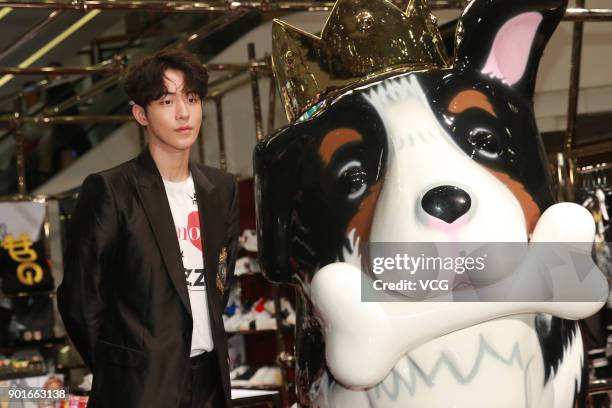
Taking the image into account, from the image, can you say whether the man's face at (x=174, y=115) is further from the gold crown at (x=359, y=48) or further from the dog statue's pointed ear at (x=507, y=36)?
the dog statue's pointed ear at (x=507, y=36)

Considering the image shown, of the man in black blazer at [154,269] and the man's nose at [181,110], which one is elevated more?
the man's nose at [181,110]

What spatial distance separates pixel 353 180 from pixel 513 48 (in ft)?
1.36

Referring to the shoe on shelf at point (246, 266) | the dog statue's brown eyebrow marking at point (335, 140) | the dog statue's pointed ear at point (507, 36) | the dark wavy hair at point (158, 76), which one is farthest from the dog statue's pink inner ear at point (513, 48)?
the shoe on shelf at point (246, 266)

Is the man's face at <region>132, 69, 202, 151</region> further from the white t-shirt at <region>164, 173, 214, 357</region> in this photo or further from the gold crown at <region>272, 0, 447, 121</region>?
the gold crown at <region>272, 0, 447, 121</region>

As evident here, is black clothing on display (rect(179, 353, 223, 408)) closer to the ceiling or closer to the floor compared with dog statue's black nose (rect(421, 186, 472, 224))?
closer to the floor

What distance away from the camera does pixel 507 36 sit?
1.90 m

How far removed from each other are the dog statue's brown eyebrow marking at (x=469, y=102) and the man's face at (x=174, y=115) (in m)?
0.61

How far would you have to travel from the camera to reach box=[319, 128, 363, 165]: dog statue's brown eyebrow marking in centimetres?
188

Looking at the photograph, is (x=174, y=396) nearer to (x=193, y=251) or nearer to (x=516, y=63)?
(x=193, y=251)

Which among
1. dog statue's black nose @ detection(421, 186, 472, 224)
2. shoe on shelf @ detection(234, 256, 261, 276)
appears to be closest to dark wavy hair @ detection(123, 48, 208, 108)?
dog statue's black nose @ detection(421, 186, 472, 224)

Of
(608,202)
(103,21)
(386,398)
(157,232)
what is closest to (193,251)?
(157,232)

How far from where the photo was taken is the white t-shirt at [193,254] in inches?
85.1

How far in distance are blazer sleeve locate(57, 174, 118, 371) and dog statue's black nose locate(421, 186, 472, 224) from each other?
30.2 inches

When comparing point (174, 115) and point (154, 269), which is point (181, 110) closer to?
point (174, 115)
